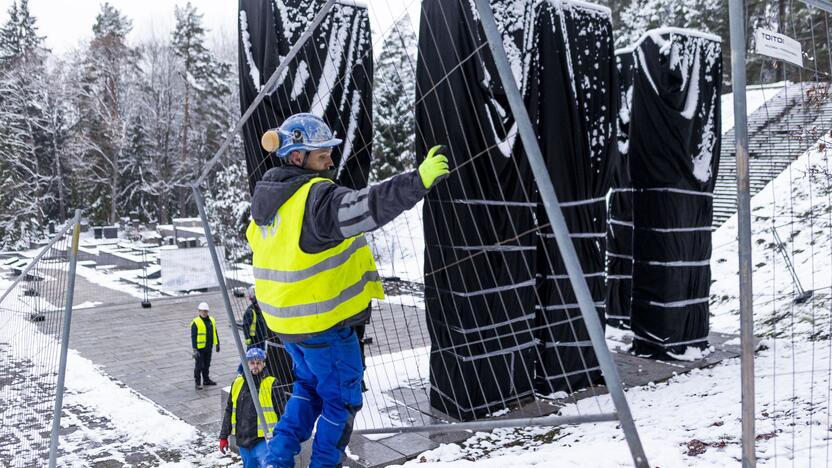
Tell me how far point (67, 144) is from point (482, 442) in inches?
1419

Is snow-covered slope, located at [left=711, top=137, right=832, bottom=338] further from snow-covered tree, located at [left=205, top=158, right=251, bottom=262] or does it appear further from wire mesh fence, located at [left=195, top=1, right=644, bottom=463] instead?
snow-covered tree, located at [left=205, top=158, right=251, bottom=262]

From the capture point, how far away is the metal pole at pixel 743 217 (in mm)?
1987

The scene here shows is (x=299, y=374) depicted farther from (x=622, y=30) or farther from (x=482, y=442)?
(x=622, y=30)

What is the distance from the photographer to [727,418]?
5.04m

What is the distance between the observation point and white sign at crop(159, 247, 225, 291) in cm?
1820

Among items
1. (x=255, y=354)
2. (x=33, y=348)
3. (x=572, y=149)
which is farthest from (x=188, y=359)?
(x=572, y=149)

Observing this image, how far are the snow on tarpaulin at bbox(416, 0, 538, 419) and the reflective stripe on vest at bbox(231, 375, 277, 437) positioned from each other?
5.02 feet

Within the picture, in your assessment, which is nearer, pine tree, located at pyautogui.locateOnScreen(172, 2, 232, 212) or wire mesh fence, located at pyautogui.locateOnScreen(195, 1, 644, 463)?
wire mesh fence, located at pyautogui.locateOnScreen(195, 1, 644, 463)

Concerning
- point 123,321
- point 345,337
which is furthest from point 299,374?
point 123,321

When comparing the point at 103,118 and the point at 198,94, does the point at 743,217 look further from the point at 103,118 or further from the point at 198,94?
the point at 103,118

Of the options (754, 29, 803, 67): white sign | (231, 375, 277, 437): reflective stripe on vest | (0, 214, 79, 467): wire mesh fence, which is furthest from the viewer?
(0, 214, 79, 467): wire mesh fence

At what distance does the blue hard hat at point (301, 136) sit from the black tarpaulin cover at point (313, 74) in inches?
104

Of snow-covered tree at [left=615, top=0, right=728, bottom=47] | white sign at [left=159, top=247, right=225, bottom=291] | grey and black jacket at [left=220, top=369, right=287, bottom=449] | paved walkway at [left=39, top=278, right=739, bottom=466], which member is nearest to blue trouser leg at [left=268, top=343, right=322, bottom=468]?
paved walkway at [left=39, top=278, right=739, bottom=466]

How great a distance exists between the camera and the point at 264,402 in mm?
4812
